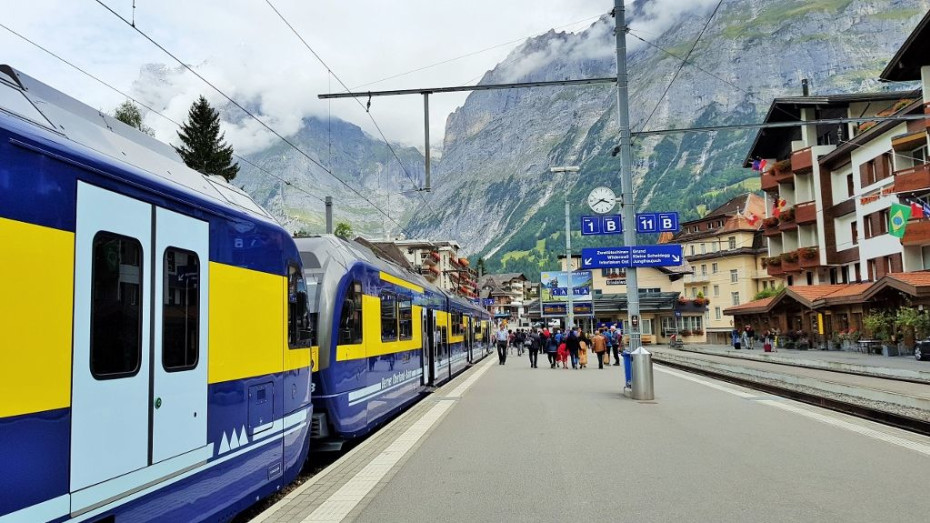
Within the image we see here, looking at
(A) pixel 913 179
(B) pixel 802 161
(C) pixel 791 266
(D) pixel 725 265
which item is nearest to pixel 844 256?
(C) pixel 791 266

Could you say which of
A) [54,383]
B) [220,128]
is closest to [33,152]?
A: [54,383]

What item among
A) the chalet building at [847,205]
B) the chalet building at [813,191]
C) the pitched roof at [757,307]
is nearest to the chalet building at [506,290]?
the pitched roof at [757,307]

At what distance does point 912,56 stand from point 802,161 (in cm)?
1259

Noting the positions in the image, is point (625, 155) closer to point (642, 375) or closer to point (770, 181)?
point (642, 375)

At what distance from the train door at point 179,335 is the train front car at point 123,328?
14 mm

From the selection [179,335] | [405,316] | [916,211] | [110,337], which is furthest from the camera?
[916,211]

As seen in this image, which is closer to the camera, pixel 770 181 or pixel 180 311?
pixel 180 311

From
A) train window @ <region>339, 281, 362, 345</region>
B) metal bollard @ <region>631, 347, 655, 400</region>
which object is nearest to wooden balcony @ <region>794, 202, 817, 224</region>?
metal bollard @ <region>631, 347, 655, 400</region>

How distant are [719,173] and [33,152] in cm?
20271

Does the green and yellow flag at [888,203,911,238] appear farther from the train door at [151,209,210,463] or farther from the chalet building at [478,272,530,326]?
the chalet building at [478,272,530,326]

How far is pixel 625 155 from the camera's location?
16.3m

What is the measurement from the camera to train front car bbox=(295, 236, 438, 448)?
393 inches

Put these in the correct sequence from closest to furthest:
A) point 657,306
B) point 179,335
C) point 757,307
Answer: point 179,335, point 757,307, point 657,306

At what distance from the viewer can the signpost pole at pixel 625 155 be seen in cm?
1620
